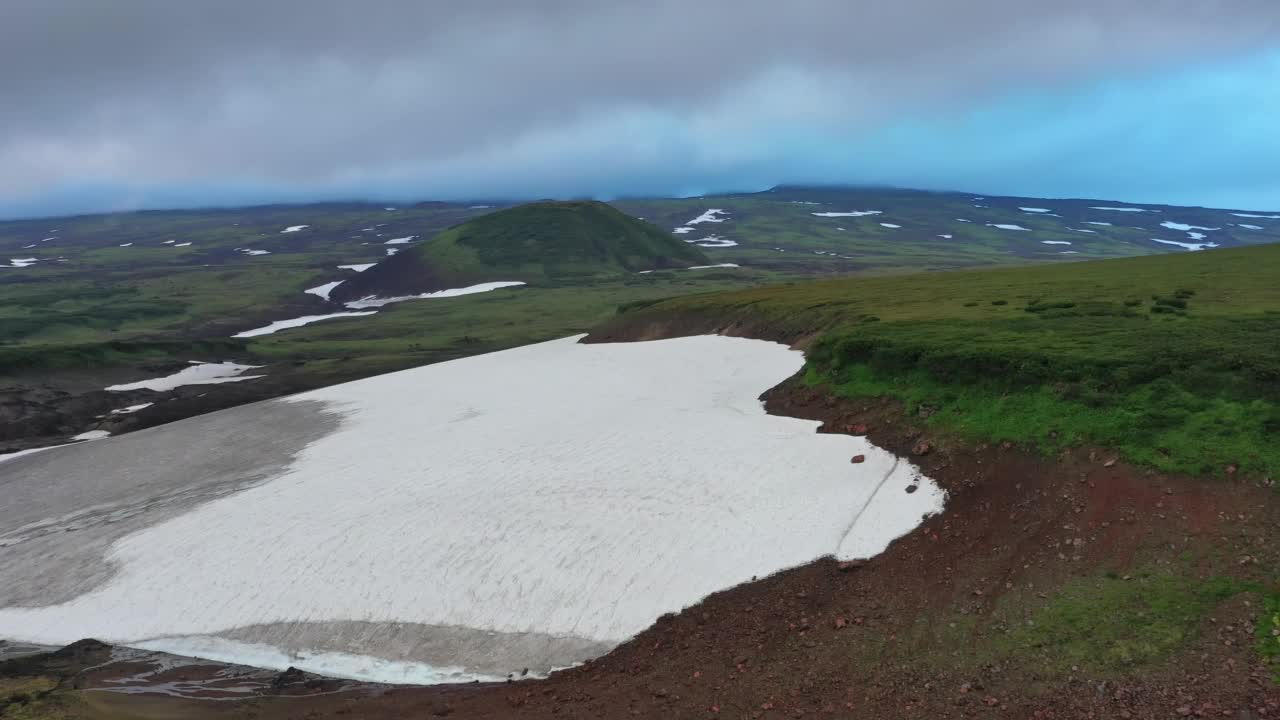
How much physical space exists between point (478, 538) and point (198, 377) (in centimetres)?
7103

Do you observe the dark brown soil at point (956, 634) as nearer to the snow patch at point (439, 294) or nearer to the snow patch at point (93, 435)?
the snow patch at point (93, 435)

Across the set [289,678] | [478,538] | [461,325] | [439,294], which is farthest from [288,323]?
[289,678]

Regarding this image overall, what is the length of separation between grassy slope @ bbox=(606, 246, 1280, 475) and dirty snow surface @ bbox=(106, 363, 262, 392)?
63393 millimetres

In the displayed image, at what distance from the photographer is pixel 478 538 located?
95.3 ft

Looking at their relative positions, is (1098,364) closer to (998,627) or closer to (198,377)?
(998,627)

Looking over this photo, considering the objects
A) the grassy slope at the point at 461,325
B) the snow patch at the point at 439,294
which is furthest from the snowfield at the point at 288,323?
the snow patch at the point at 439,294

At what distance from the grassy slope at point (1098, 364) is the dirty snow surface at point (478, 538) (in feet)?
14.2

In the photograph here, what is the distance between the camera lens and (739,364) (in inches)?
2173

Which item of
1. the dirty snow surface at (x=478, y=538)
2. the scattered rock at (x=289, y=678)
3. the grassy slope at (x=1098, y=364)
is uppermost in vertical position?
the grassy slope at (x=1098, y=364)

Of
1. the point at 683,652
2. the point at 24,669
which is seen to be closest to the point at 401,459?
the point at 24,669

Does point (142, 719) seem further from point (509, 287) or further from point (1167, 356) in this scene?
point (509, 287)

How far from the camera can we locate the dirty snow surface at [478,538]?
2434cm

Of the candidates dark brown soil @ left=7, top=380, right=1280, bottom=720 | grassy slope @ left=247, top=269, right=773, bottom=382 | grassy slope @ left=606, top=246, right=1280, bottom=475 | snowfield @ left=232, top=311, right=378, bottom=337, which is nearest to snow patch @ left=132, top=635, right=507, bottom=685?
dark brown soil @ left=7, top=380, right=1280, bottom=720

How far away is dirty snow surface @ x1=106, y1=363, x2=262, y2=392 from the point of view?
261 feet
